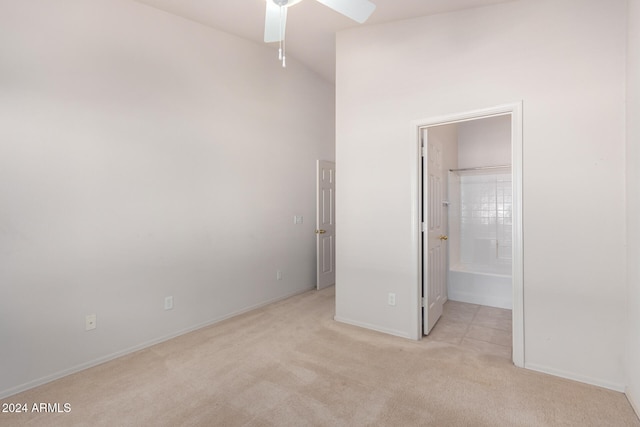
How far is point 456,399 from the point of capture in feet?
6.48

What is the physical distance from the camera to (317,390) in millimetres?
2070

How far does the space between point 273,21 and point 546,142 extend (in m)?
2.15

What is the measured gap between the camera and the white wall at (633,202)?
73.2 inches

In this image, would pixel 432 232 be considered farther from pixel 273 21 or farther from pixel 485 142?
pixel 273 21

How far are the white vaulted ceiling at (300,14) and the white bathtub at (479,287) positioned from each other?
116 inches

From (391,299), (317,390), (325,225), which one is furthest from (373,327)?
(325,225)

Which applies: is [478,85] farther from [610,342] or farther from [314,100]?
[314,100]

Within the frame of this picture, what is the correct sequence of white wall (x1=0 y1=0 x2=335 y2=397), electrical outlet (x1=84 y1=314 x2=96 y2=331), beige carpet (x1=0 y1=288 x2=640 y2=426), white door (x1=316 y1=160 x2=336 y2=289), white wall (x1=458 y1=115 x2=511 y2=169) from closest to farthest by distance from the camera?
beige carpet (x1=0 y1=288 x2=640 y2=426) → white wall (x1=0 y1=0 x2=335 y2=397) → electrical outlet (x1=84 y1=314 x2=96 y2=331) → white wall (x1=458 y1=115 x2=511 y2=169) → white door (x1=316 y1=160 x2=336 y2=289)

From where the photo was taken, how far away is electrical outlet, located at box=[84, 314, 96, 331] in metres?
2.40

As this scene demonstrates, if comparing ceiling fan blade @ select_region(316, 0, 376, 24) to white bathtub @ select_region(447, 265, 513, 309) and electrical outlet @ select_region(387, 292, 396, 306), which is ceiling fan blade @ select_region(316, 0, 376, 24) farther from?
white bathtub @ select_region(447, 265, 513, 309)

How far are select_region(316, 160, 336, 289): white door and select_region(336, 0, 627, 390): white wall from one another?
168 cm

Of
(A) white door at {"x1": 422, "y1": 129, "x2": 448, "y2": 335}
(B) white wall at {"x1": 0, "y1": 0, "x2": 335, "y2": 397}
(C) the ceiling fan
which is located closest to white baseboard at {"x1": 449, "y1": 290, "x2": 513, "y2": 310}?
(A) white door at {"x1": 422, "y1": 129, "x2": 448, "y2": 335}

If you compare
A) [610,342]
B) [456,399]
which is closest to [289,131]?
[456,399]

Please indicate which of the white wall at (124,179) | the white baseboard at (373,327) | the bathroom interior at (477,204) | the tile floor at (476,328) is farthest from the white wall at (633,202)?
the white wall at (124,179)
